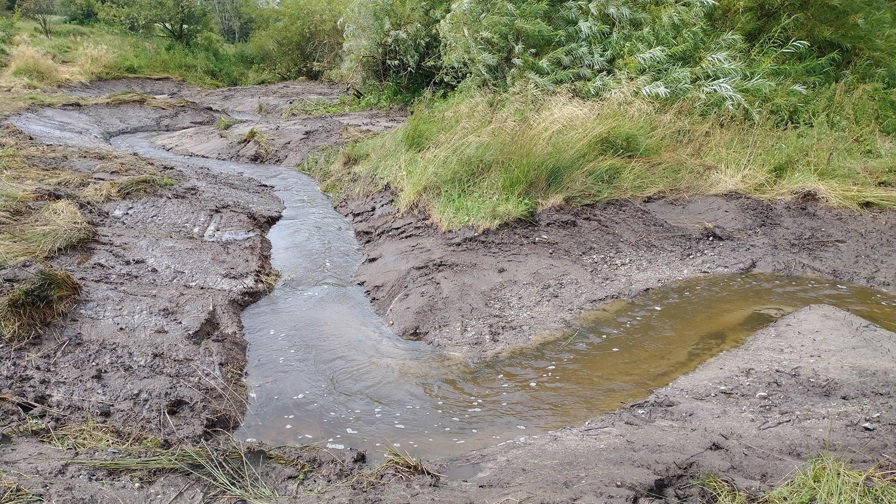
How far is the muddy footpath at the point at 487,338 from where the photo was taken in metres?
3.12

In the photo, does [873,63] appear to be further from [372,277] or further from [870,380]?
[372,277]

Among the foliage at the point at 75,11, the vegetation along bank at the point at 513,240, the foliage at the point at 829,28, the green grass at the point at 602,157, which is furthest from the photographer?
the foliage at the point at 75,11

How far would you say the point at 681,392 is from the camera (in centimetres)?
414

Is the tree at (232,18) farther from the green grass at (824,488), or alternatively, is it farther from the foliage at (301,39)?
the green grass at (824,488)

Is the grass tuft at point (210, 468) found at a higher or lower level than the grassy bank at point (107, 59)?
lower

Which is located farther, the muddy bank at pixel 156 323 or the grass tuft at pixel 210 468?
the muddy bank at pixel 156 323

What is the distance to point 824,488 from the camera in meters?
2.64

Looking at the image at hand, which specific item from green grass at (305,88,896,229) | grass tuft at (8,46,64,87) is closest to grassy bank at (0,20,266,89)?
grass tuft at (8,46,64,87)

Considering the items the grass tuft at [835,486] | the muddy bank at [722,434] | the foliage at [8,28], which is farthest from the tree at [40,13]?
the grass tuft at [835,486]

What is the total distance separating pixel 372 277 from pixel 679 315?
307 cm

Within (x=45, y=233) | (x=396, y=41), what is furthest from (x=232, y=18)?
(x=45, y=233)

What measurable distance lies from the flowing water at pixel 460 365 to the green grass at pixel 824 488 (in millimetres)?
1318

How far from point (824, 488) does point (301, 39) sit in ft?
75.1

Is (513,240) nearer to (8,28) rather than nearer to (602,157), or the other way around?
(602,157)
